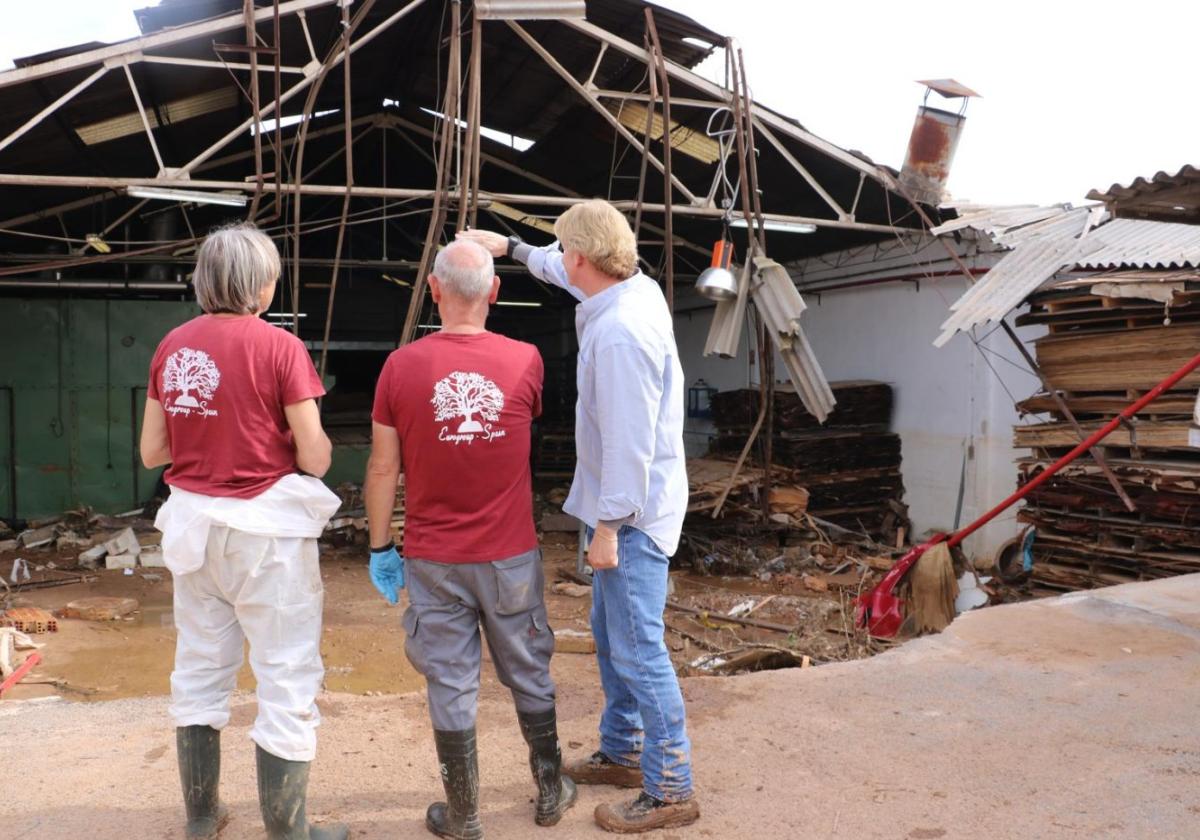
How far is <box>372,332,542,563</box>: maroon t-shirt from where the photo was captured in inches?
120

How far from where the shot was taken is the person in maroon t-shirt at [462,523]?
3055mm

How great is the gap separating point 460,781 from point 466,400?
3.98 feet

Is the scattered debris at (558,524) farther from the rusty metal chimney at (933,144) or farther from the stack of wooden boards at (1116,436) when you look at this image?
the stack of wooden boards at (1116,436)

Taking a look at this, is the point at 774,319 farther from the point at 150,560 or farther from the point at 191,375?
the point at 150,560

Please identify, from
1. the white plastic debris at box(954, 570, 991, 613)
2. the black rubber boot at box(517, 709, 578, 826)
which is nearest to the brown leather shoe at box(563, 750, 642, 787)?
the black rubber boot at box(517, 709, 578, 826)

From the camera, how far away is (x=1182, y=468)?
7.57 m

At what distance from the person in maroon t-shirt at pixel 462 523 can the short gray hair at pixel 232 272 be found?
0.48 meters

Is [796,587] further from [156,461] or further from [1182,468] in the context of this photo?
[156,461]

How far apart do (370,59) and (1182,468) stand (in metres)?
9.87

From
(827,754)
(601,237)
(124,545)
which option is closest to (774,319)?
(827,754)

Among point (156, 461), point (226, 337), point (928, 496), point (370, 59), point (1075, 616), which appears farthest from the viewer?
point (928, 496)

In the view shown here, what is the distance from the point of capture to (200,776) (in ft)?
9.95

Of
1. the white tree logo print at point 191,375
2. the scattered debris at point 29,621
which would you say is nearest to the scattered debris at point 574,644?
the scattered debris at point 29,621

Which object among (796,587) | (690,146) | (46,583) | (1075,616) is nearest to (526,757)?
(1075,616)
